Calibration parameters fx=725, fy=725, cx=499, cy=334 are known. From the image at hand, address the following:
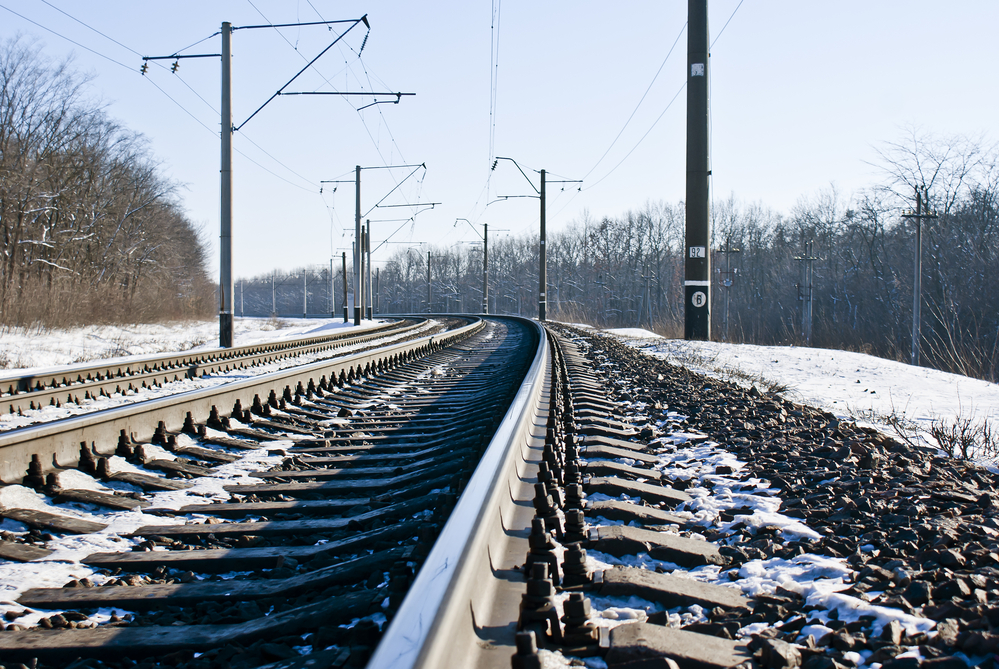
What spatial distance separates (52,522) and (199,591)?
1.24m

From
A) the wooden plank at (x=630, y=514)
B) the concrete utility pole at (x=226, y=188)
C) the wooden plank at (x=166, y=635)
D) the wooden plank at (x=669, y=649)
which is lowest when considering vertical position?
the wooden plank at (x=166, y=635)

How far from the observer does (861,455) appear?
4223 millimetres

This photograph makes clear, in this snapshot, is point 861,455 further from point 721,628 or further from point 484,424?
point 721,628

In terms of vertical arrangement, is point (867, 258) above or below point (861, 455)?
above

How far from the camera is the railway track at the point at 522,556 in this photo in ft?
5.79

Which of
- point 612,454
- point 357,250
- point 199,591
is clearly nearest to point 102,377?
point 612,454

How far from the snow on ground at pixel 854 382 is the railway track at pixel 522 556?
2485 millimetres

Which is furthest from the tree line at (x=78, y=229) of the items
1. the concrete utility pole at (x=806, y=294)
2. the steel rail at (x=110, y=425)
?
the concrete utility pole at (x=806, y=294)

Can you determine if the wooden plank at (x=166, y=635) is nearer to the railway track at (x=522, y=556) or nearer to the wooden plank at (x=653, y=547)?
the railway track at (x=522, y=556)

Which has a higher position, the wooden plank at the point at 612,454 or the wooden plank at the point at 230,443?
the wooden plank at the point at 612,454

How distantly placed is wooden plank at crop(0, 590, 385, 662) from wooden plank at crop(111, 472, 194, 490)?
6.20ft

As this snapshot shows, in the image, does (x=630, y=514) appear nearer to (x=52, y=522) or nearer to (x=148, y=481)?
(x=52, y=522)

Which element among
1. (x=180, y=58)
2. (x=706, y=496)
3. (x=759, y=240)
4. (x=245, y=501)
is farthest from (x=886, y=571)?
(x=759, y=240)

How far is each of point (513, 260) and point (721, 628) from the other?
375 feet
